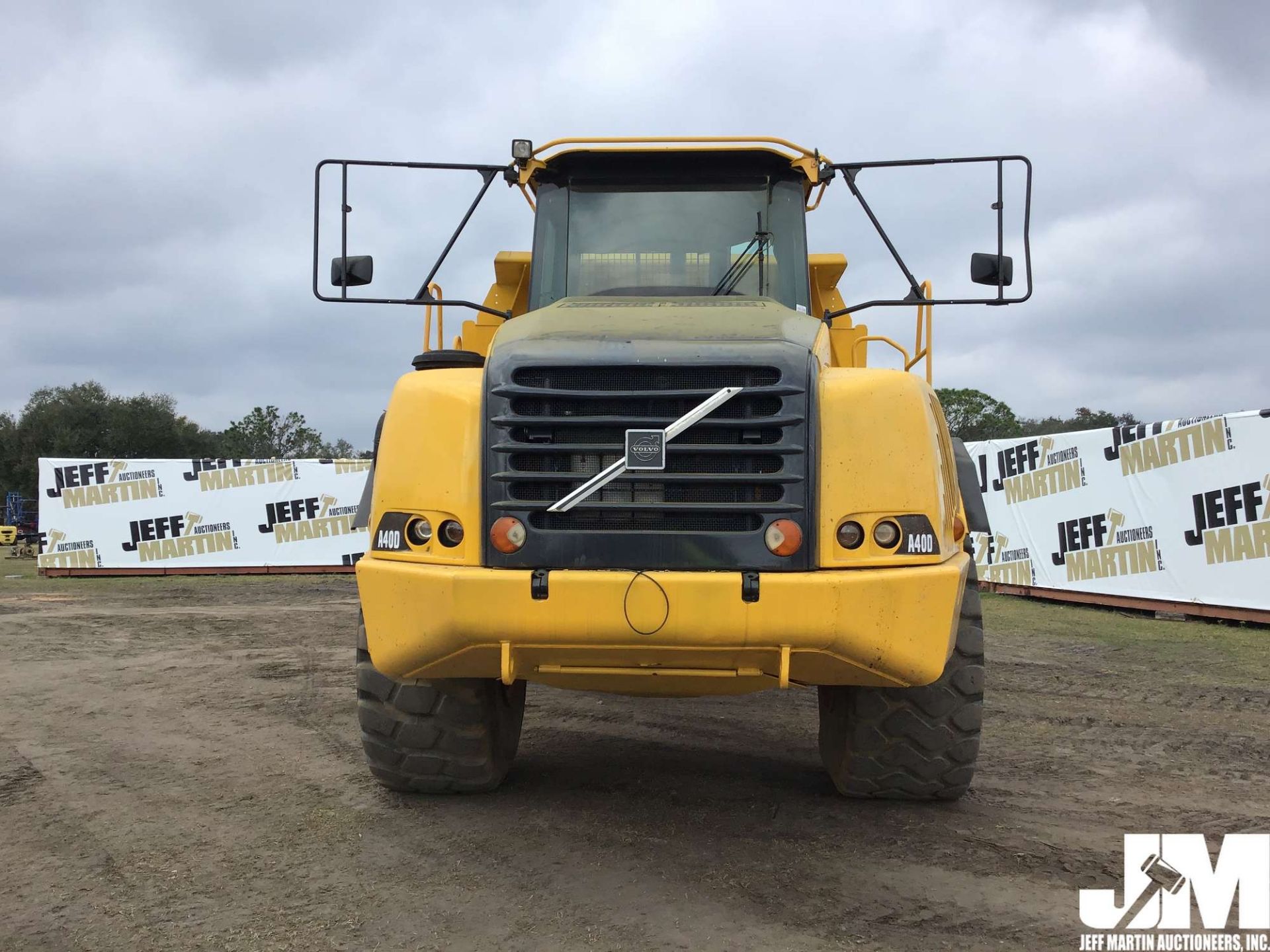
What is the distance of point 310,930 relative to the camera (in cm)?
332

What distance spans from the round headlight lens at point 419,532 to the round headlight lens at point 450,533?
1.8 inches

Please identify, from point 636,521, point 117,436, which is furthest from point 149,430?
point 636,521

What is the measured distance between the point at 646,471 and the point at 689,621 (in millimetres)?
536

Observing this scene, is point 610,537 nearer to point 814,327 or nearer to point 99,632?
point 814,327

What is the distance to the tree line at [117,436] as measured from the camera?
61406 millimetres

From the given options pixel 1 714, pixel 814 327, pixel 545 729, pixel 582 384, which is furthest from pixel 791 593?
pixel 1 714

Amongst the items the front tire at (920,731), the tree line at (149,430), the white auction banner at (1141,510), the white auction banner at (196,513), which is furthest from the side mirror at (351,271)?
the tree line at (149,430)

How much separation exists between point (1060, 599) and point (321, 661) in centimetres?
1074

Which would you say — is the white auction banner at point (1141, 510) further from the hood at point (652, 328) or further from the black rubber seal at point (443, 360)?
the black rubber seal at point (443, 360)

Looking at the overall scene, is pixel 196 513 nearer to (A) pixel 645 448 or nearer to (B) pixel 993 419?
(A) pixel 645 448

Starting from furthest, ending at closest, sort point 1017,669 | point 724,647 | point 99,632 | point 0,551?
point 0,551, point 99,632, point 1017,669, point 724,647

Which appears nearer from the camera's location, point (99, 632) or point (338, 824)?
point (338, 824)

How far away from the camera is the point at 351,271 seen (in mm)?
4949

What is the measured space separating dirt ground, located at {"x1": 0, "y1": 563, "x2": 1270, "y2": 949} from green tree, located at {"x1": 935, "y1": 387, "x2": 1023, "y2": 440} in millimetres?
50104
